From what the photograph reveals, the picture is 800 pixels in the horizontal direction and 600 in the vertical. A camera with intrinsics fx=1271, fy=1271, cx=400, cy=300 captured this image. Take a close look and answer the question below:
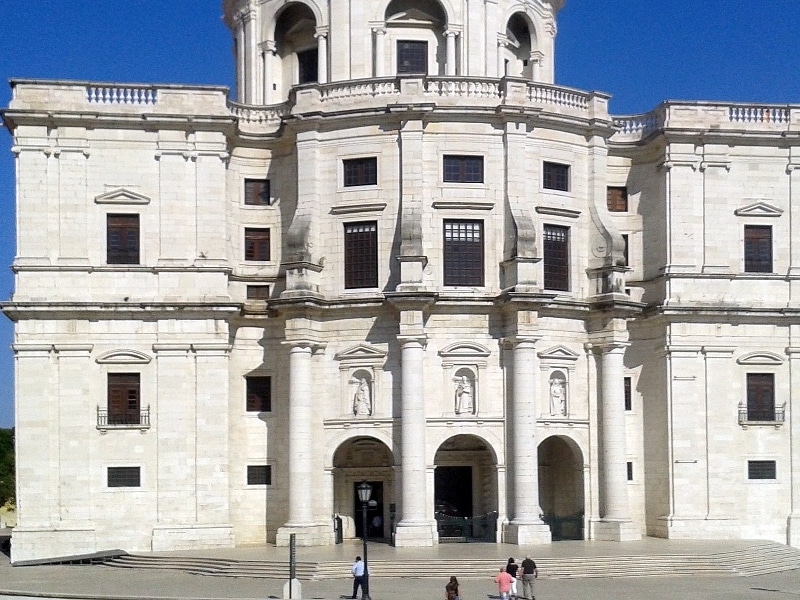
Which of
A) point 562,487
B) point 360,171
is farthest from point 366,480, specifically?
point 360,171

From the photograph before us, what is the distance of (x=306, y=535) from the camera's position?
45.7 meters

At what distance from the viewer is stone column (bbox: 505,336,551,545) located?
4528 centimetres

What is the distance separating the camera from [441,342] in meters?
46.7

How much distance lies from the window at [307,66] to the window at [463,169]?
973cm

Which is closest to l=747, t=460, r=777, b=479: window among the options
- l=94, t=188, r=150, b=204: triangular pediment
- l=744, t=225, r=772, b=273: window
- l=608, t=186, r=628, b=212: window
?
l=744, t=225, r=772, b=273: window

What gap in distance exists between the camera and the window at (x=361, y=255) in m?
47.2

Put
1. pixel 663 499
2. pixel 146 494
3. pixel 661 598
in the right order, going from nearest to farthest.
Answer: pixel 661 598
pixel 146 494
pixel 663 499

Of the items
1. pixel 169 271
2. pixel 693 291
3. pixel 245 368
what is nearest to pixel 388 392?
pixel 245 368

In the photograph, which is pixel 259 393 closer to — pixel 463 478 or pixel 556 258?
pixel 463 478

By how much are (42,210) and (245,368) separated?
9514mm

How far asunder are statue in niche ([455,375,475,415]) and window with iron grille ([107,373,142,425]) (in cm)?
1161

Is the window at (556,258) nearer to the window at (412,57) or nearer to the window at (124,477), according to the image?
the window at (412,57)

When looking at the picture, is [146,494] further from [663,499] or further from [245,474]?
[663,499]

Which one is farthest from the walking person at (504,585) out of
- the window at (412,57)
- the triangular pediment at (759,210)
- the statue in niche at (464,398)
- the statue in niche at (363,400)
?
the window at (412,57)
